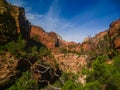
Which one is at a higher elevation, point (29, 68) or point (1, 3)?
point (1, 3)

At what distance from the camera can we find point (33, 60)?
5994 centimetres

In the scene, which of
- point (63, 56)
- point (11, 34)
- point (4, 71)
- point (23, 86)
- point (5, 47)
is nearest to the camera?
point (23, 86)

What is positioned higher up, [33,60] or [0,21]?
[0,21]

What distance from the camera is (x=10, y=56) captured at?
50.4 metres

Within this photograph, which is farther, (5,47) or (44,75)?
(44,75)

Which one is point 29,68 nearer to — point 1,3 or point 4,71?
point 4,71

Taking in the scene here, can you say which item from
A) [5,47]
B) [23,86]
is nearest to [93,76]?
[23,86]

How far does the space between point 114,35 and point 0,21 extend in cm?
3070

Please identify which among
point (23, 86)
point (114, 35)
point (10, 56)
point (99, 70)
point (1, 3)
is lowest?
point (23, 86)

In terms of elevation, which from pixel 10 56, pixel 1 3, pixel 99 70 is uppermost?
pixel 1 3

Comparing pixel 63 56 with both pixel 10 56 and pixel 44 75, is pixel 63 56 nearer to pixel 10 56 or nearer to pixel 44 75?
pixel 44 75

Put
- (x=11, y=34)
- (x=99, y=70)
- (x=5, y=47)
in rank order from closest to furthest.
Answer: (x=99, y=70)
(x=5, y=47)
(x=11, y=34)

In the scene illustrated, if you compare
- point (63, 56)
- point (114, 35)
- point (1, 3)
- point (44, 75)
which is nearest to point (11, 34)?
point (1, 3)

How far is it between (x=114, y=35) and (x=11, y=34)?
28.0 meters
